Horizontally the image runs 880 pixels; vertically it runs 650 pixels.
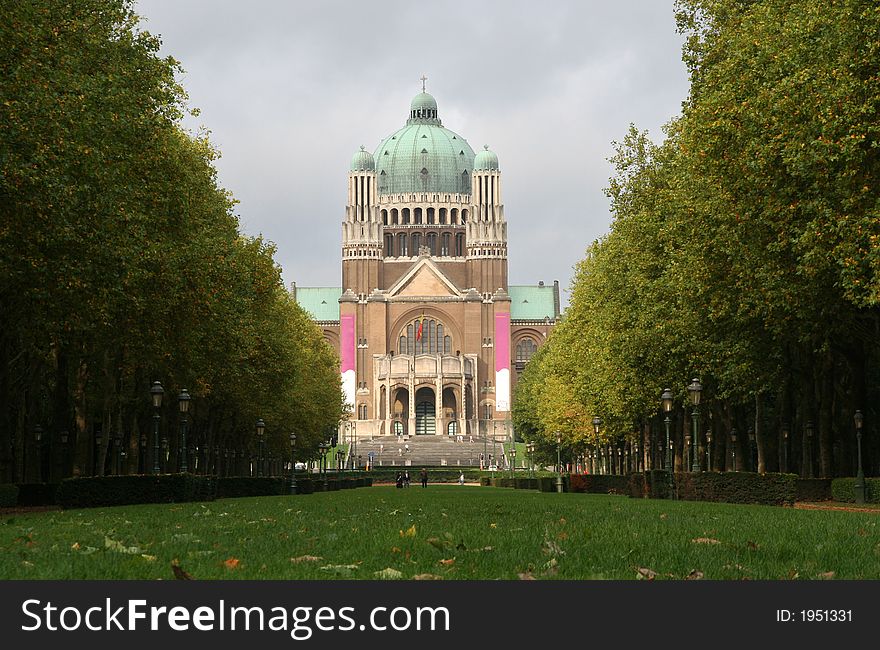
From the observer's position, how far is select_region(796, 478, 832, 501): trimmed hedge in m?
30.5

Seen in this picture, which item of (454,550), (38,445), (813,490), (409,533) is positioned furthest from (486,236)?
(454,550)

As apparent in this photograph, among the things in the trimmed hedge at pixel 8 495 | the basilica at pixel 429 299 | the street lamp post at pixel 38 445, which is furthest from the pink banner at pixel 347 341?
the trimmed hedge at pixel 8 495

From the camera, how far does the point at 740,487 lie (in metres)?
28.8

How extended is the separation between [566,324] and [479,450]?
211 feet

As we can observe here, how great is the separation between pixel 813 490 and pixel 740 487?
2.87m

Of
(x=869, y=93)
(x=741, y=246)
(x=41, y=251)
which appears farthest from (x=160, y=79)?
(x=869, y=93)

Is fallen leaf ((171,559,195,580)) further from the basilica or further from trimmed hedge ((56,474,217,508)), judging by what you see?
the basilica

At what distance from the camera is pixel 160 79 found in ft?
105

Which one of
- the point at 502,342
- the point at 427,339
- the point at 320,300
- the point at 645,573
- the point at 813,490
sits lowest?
the point at 813,490

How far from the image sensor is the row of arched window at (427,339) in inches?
5827

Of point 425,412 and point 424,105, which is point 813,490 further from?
point 424,105

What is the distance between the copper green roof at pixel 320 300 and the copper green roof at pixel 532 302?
2387cm
